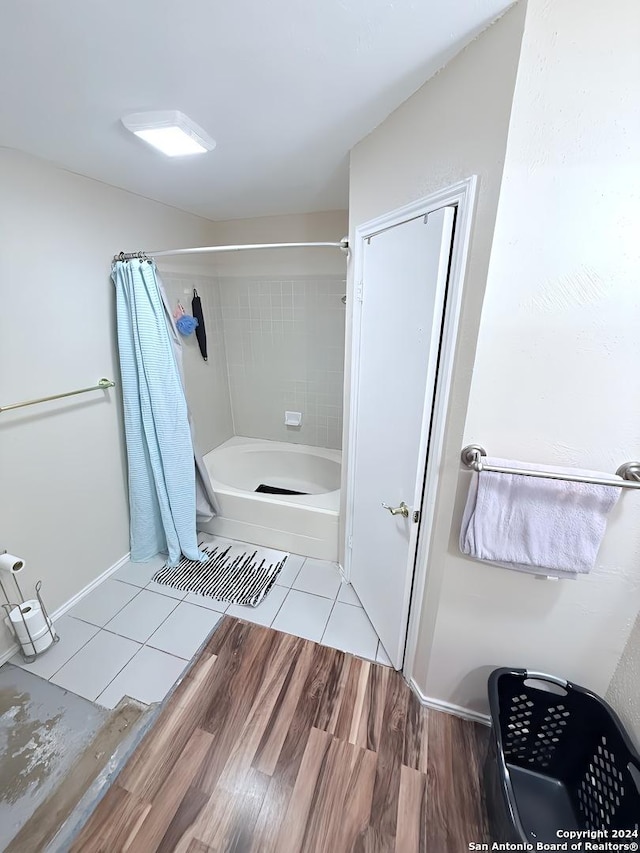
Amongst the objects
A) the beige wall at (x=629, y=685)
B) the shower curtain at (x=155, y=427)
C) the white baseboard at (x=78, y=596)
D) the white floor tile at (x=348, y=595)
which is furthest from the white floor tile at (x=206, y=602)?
the beige wall at (x=629, y=685)

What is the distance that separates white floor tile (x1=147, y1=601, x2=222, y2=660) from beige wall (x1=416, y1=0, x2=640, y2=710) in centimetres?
124

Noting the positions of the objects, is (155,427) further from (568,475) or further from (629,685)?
(629,685)

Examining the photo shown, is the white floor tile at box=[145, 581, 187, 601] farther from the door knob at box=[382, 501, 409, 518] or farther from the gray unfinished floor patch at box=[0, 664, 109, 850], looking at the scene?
the door knob at box=[382, 501, 409, 518]

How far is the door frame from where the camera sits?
37.1 inches

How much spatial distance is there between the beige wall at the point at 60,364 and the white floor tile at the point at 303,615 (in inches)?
45.4

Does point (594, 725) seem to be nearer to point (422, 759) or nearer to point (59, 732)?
point (422, 759)

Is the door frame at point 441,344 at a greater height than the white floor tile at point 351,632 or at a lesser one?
greater

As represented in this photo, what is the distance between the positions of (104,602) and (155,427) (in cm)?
103

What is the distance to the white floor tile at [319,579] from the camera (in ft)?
6.50

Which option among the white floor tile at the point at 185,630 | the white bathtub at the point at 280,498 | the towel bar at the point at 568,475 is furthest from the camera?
the white bathtub at the point at 280,498

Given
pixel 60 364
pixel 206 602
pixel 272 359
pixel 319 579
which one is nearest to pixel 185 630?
pixel 206 602

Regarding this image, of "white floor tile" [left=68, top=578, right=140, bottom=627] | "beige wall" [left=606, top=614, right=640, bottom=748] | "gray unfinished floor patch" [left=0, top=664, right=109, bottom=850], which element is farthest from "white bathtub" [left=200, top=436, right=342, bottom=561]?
"beige wall" [left=606, top=614, right=640, bottom=748]

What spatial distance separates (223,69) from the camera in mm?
924

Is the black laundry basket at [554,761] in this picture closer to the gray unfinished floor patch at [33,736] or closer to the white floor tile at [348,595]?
the white floor tile at [348,595]
